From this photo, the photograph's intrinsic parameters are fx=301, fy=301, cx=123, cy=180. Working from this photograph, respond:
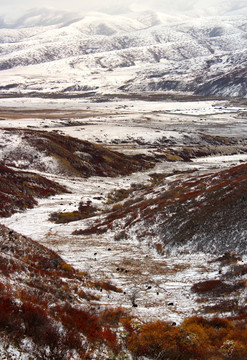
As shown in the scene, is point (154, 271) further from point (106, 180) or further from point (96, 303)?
point (106, 180)

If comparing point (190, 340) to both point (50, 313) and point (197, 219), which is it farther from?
point (197, 219)

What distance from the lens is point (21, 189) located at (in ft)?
153

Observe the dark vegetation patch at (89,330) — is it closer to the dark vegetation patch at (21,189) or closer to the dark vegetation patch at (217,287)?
the dark vegetation patch at (217,287)

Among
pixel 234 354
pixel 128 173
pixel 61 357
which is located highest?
pixel 61 357

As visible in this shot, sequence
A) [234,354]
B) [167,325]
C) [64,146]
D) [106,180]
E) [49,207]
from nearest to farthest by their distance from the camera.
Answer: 1. [234,354]
2. [167,325]
3. [49,207]
4. [106,180]
5. [64,146]

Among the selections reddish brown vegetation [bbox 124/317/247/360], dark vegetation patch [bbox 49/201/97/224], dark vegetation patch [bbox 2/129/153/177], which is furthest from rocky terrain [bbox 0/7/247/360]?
dark vegetation patch [bbox 2/129/153/177]

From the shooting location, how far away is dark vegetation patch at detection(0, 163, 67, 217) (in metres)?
40.0

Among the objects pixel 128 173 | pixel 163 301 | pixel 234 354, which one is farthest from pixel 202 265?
pixel 128 173

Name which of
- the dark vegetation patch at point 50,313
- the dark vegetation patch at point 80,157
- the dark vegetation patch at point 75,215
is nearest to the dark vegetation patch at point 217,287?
the dark vegetation patch at point 50,313

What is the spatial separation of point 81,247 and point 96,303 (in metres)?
11.5

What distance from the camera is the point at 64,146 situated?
73375 mm

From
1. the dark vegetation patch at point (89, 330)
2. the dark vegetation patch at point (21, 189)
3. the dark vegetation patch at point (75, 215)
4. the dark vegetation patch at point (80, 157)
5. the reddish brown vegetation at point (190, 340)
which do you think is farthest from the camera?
the dark vegetation patch at point (80, 157)

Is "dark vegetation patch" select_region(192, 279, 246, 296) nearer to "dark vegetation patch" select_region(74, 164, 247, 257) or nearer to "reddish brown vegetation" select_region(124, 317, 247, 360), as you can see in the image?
"reddish brown vegetation" select_region(124, 317, 247, 360)

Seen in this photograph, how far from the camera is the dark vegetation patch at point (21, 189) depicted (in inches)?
1576
